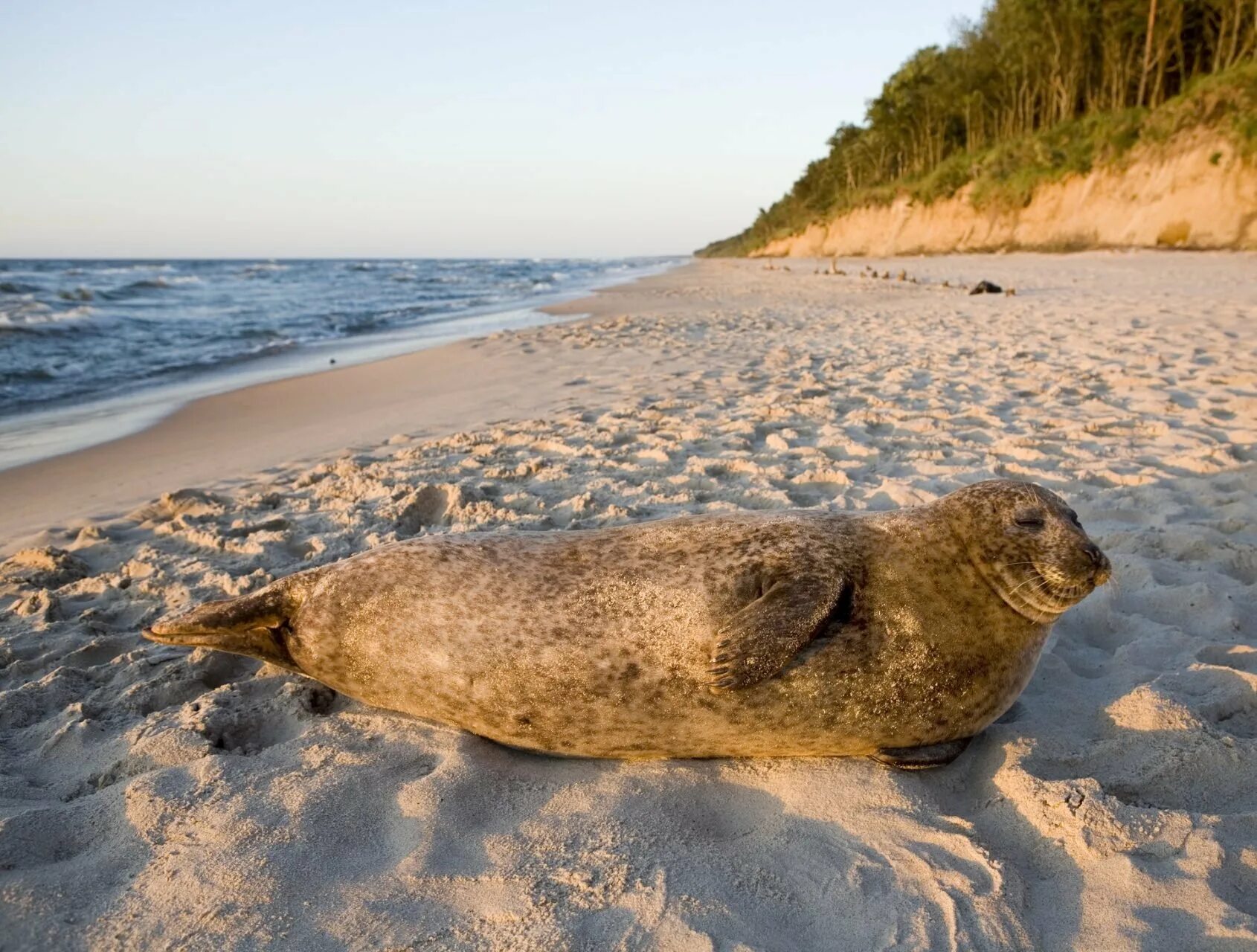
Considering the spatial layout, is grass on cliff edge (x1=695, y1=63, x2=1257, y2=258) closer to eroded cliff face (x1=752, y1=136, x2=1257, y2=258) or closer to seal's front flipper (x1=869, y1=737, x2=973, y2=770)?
eroded cliff face (x1=752, y1=136, x2=1257, y2=258)

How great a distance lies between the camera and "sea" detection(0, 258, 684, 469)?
8.84 metres

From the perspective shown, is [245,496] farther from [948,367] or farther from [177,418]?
[948,367]

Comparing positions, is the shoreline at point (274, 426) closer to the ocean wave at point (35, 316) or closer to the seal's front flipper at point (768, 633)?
the seal's front flipper at point (768, 633)

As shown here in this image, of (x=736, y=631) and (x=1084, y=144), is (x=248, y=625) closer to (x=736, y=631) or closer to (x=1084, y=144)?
(x=736, y=631)

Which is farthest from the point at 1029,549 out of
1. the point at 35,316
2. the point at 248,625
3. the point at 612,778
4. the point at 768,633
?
the point at 35,316

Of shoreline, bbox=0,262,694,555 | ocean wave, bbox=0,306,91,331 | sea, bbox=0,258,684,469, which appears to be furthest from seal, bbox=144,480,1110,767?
ocean wave, bbox=0,306,91,331

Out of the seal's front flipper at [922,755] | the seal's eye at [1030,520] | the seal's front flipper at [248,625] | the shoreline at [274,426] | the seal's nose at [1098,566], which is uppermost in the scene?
the seal's eye at [1030,520]

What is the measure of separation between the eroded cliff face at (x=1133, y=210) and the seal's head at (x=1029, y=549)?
2316 centimetres

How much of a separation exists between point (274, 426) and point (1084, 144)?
33.5m

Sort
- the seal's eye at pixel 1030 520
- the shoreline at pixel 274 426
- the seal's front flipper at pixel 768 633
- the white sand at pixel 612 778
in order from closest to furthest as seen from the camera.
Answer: the white sand at pixel 612 778, the seal's front flipper at pixel 768 633, the seal's eye at pixel 1030 520, the shoreline at pixel 274 426

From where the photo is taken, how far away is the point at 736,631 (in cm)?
238

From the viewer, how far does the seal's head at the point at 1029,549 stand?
254cm

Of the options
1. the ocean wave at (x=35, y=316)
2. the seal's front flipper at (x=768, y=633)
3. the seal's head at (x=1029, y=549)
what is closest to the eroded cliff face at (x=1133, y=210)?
the seal's head at (x=1029, y=549)

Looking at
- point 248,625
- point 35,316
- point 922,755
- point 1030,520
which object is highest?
point 35,316
